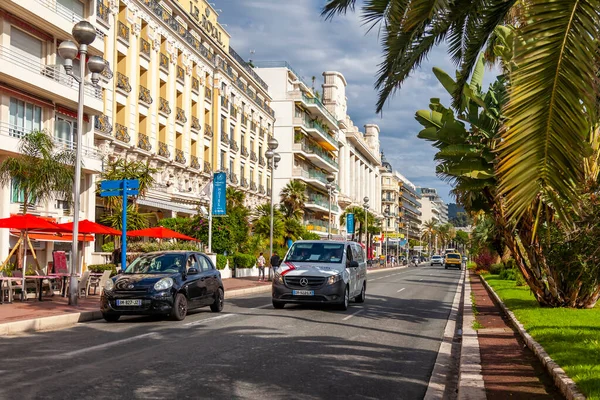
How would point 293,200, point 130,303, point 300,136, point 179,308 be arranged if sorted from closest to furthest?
point 130,303, point 179,308, point 293,200, point 300,136

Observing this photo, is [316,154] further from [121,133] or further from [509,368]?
[509,368]

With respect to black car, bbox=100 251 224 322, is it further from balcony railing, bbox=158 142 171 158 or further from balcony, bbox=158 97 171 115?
balcony, bbox=158 97 171 115

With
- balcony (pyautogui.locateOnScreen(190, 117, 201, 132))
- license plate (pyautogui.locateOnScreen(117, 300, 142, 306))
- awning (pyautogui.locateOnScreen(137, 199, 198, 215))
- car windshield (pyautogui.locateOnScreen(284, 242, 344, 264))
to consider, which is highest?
balcony (pyautogui.locateOnScreen(190, 117, 201, 132))

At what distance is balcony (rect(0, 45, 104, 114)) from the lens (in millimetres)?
24906

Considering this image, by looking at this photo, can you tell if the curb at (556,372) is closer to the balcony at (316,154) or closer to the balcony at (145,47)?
the balcony at (145,47)

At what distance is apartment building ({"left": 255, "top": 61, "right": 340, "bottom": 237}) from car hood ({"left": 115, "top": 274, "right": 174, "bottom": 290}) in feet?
177

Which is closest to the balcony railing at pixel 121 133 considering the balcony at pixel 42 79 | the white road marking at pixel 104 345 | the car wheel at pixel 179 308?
the balcony at pixel 42 79

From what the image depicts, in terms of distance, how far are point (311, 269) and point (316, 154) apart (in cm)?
5896

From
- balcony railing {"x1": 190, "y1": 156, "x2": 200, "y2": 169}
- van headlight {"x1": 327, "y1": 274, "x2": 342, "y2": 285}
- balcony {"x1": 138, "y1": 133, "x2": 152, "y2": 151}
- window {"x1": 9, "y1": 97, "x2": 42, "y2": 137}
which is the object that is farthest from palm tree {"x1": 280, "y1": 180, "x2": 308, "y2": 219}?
van headlight {"x1": 327, "y1": 274, "x2": 342, "y2": 285}

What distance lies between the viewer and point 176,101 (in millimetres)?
43344

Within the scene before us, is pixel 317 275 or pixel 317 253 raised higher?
pixel 317 253

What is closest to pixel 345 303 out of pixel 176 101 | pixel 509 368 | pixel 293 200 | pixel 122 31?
pixel 509 368

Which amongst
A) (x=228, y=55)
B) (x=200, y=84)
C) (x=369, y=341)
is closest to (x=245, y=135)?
(x=228, y=55)

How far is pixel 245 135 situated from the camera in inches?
2265
